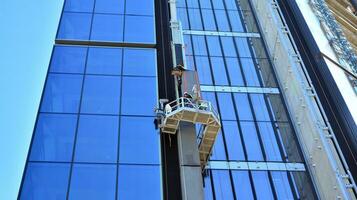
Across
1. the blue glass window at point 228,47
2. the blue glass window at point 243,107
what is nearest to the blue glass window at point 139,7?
the blue glass window at point 228,47

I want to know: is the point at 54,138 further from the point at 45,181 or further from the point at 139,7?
the point at 139,7

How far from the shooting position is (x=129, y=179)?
2872 cm

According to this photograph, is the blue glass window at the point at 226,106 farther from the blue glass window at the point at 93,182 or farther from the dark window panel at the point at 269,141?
the blue glass window at the point at 93,182

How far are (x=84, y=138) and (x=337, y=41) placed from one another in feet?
87.0

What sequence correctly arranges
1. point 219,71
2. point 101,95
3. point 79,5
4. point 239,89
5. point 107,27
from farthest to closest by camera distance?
point 219,71 < point 79,5 < point 239,89 < point 107,27 < point 101,95

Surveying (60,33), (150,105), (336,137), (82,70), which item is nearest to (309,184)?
(336,137)

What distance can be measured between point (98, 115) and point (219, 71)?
14360 millimetres

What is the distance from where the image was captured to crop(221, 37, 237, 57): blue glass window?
45.1 metres

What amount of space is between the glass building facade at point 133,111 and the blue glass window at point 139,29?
0.26 ft

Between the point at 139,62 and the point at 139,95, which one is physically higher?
the point at 139,62

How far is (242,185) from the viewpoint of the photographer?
34.1 m

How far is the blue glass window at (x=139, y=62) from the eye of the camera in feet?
117

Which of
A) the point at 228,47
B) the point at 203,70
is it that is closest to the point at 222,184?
the point at 203,70

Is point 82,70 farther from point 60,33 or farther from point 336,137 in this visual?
point 336,137
